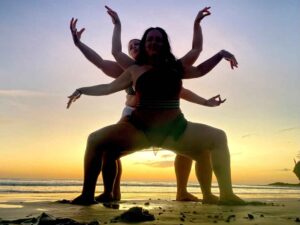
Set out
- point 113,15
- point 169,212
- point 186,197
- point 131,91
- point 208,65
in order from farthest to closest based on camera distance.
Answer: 1. point 186,197
2. point 131,91
3. point 113,15
4. point 208,65
5. point 169,212

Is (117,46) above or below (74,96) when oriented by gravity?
above

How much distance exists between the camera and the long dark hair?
17.6 feet

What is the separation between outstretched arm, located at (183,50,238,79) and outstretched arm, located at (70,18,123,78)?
1.16 meters

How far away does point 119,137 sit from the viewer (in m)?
5.10

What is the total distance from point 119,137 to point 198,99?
1901 mm

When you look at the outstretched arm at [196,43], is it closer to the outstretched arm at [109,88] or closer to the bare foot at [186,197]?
the outstretched arm at [109,88]

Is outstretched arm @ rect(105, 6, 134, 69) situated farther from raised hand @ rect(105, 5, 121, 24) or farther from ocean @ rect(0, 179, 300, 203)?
ocean @ rect(0, 179, 300, 203)

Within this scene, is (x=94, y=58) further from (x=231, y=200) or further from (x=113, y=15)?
(x=231, y=200)

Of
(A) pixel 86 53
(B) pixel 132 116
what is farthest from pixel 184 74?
(A) pixel 86 53

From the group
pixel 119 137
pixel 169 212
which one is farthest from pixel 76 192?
pixel 169 212

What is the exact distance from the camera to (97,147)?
5.15m

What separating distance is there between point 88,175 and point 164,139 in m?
1.05

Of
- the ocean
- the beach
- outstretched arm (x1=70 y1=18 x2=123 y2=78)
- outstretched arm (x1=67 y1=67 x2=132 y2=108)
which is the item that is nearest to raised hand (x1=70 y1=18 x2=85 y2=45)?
outstretched arm (x1=70 y1=18 x2=123 y2=78)

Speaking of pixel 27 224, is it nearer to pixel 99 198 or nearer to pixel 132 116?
pixel 132 116
